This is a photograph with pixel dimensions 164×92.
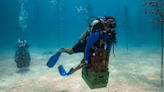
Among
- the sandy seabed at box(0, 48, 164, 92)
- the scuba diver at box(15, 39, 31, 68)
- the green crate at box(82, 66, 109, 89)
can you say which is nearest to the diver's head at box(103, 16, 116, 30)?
the green crate at box(82, 66, 109, 89)

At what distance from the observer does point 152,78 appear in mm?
13297

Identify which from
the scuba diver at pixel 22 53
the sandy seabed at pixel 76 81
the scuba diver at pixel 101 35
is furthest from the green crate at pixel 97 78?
the scuba diver at pixel 22 53

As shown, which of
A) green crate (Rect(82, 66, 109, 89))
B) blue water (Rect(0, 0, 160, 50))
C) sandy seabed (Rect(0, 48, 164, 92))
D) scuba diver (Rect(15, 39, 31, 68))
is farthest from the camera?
blue water (Rect(0, 0, 160, 50))

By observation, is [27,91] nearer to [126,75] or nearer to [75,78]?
[75,78]

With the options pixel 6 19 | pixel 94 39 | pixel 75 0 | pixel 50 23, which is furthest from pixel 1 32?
pixel 75 0

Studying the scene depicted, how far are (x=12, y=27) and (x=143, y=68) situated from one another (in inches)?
2908

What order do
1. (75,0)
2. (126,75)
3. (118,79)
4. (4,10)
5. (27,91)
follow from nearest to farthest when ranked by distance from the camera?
(27,91) < (118,79) < (126,75) < (4,10) < (75,0)

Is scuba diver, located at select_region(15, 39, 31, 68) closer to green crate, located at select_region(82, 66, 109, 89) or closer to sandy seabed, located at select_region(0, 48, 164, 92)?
sandy seabed, located at select_region(0, 48, 164, 92)

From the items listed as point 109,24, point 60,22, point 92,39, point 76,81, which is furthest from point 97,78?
point 60,22

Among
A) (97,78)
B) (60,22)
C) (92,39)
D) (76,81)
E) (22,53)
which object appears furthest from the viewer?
(60,22)

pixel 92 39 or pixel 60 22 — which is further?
pixel 60 22

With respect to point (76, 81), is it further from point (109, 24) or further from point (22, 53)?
point (109, 24)

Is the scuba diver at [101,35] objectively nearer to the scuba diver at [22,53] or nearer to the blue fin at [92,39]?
the blue fin at [92,39]

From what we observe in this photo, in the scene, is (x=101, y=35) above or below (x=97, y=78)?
above
